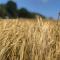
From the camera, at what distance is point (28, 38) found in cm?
296

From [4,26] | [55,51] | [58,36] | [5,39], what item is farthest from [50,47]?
[4,26]

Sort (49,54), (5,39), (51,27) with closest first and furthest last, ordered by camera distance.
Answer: (49,54), (5,39), (51,27)

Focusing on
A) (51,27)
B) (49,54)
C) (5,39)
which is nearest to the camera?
(49,54)

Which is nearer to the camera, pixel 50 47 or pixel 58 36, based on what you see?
pixel 50 47

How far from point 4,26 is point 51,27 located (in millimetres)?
597

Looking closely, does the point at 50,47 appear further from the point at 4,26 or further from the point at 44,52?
the point at 4,26

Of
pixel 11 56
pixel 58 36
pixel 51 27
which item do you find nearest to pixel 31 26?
pixel 51 27

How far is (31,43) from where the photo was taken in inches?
112

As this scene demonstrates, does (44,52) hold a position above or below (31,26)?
below

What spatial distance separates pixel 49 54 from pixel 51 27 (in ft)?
2.08

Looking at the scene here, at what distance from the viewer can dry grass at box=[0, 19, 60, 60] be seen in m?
2.69

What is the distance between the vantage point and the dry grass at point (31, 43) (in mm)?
2692

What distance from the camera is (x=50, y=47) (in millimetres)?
2744

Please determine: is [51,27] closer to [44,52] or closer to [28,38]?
[28,38]
